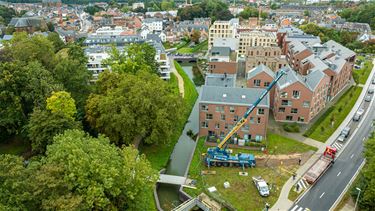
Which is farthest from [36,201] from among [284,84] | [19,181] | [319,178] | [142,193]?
[284,84]

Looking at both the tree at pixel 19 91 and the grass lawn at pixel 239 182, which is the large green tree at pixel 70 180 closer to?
the grass lawn at pixel 239 182

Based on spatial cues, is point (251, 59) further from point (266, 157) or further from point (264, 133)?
point (266, 157)

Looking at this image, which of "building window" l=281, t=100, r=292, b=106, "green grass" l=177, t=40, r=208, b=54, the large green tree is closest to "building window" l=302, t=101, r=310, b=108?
"building window" l=281, t=100, r=292, b=106

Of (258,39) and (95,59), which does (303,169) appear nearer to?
(95,59)

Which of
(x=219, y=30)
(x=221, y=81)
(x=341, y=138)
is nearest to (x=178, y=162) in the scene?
(x=221, y=81)

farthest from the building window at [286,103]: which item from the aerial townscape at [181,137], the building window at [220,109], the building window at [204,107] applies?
the building window at [204,107]

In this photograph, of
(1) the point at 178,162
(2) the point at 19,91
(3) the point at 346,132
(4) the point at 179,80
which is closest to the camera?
(2) the point at 19,91
